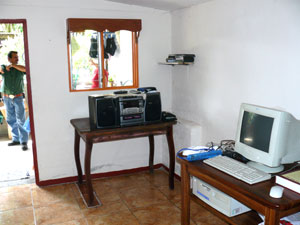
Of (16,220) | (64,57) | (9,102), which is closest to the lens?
(16,220)

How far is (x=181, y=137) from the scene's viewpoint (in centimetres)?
389

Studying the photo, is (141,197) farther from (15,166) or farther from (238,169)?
(15,166)

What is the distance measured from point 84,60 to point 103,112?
37.9 inches

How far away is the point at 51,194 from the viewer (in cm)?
374

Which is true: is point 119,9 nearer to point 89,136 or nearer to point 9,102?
point 89,136

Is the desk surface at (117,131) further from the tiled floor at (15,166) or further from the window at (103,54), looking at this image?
the tiled floor at (15,166)

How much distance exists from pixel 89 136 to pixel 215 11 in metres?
1.81

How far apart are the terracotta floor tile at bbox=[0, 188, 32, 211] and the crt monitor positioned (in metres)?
2.43

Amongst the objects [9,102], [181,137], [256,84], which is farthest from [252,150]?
[9,102]

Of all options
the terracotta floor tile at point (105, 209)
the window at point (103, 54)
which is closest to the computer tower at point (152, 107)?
the window at point (103, 54)

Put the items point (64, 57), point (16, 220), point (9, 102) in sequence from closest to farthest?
point (16, 220)
point (64, 57)
point (9, 102)

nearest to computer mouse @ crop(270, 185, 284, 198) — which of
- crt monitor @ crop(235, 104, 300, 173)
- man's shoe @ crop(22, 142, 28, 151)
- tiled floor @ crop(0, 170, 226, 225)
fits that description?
crt monitor @ crop(235, 104, 300, 173)

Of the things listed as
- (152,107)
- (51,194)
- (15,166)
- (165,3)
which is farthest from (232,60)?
(15,166)

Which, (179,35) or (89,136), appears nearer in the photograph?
(89,136)
